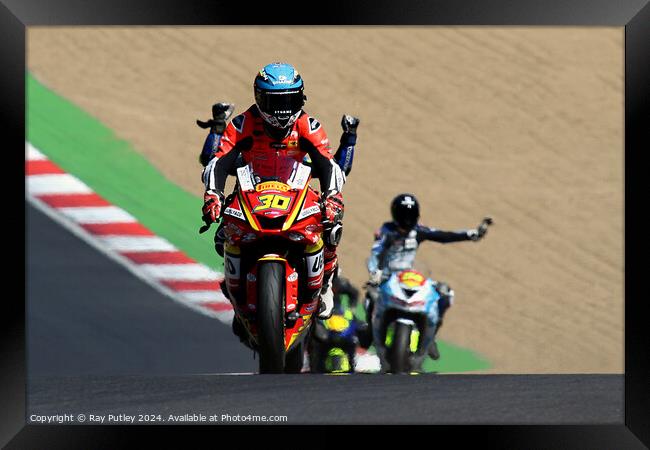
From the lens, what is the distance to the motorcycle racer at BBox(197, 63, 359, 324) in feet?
30.7

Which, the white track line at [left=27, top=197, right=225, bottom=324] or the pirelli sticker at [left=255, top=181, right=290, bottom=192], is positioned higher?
the pirelli sticker at [left=255, top=181, right=290, bottom=192]

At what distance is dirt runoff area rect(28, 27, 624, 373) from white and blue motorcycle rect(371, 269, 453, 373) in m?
6.62

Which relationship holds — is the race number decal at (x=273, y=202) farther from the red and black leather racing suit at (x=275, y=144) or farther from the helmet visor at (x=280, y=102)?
the helmet visor at (x=280, y=102)

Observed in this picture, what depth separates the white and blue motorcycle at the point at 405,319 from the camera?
1107cm

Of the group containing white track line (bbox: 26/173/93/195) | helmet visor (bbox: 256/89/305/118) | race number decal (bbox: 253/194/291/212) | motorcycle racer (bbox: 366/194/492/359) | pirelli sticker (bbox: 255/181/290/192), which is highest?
helmet visor (bbox: 256/89/305/118)

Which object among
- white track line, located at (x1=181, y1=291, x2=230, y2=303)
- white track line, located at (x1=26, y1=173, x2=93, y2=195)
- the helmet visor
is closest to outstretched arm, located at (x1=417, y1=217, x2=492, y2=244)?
the helmet visor

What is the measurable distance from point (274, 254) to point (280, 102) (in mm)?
1034

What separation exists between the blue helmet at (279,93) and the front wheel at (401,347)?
2357 mm

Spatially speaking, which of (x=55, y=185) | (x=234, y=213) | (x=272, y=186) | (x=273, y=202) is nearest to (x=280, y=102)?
(x=272, y=186)

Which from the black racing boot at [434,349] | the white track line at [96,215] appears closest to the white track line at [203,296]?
the white track line at [96,215]

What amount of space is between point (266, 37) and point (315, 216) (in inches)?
444

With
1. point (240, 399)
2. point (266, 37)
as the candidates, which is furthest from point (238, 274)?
point (266, 37)

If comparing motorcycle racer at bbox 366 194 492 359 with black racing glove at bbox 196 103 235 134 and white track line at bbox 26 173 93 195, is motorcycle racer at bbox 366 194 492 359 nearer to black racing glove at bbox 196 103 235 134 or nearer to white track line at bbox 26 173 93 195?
black racing glove at bbox 196 103 235 134

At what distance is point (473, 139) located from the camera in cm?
2077
